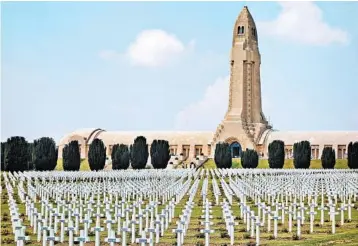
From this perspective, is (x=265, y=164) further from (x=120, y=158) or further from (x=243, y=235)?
(x=243, y=235)

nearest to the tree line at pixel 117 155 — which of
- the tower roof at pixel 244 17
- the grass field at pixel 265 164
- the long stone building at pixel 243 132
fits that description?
the grass field at pixel 265 164

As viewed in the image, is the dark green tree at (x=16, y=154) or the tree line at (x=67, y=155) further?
the tree line at (x=67, y=155)

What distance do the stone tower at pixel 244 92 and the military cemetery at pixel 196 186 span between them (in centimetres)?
14

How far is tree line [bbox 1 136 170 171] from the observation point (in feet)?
145

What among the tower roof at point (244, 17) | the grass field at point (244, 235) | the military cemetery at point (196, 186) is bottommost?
the grass field at point (244, 235)

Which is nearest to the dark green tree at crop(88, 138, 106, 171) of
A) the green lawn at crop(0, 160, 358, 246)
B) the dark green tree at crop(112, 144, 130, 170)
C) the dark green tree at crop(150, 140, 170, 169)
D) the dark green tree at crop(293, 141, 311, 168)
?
the dark green tree at crop(112, 144, 130, 170)

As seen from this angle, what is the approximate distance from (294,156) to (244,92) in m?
26.5

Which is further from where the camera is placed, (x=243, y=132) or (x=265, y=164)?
(x=243, y=132)

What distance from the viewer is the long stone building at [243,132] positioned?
78688 mm

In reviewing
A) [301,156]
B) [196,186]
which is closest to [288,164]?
[301,156]

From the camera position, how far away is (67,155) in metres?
47.5

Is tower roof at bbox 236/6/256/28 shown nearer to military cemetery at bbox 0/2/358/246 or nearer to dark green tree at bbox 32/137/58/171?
military cemetery at bbox 0/2/358/246

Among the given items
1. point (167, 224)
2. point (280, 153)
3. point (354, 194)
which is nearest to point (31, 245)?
point (167, 224)

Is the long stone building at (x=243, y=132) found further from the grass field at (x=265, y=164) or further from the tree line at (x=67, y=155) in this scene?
the tree line at (x=67, y=155)
